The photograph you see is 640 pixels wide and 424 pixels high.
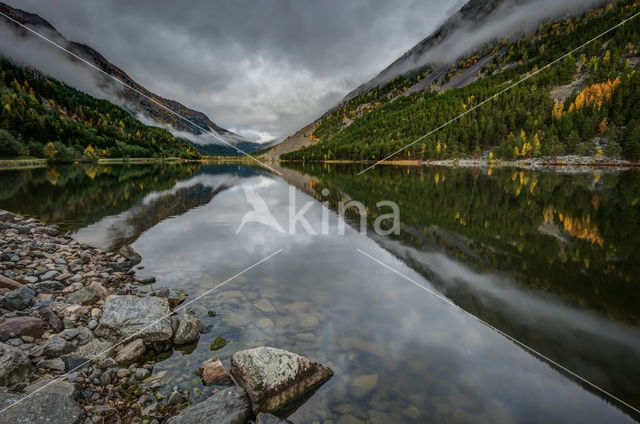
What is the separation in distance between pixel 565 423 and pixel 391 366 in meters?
2.55

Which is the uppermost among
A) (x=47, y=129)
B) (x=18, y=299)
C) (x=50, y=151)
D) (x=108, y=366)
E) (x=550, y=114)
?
(x=550, y=114)

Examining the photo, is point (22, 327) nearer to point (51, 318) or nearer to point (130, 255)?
point (51, 318)

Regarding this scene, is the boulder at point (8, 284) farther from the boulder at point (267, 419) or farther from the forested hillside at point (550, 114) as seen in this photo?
the forested hillside at point (550, 114)

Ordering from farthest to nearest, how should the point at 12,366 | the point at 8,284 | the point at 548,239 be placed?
the point at 548,239 → the point at 8,284 → the point at 12,366

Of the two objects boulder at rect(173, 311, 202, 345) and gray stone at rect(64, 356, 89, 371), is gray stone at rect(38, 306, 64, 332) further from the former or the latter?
boulder at rect(173, 311, 202, 345)

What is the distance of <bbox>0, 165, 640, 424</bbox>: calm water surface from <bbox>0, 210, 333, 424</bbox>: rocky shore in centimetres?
43

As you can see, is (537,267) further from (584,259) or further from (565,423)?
(565,423)

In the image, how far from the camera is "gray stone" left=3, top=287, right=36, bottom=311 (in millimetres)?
6196

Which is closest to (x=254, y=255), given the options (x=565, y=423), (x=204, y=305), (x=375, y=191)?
(x=204, y=305)

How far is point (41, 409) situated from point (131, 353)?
5.52 ft

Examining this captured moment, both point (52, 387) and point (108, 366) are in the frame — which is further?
point (108, 366)

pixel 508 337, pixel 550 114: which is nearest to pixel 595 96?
pixel 550 114

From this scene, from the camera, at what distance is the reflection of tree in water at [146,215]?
14.0 metres

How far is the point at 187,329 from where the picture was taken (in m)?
6.23
